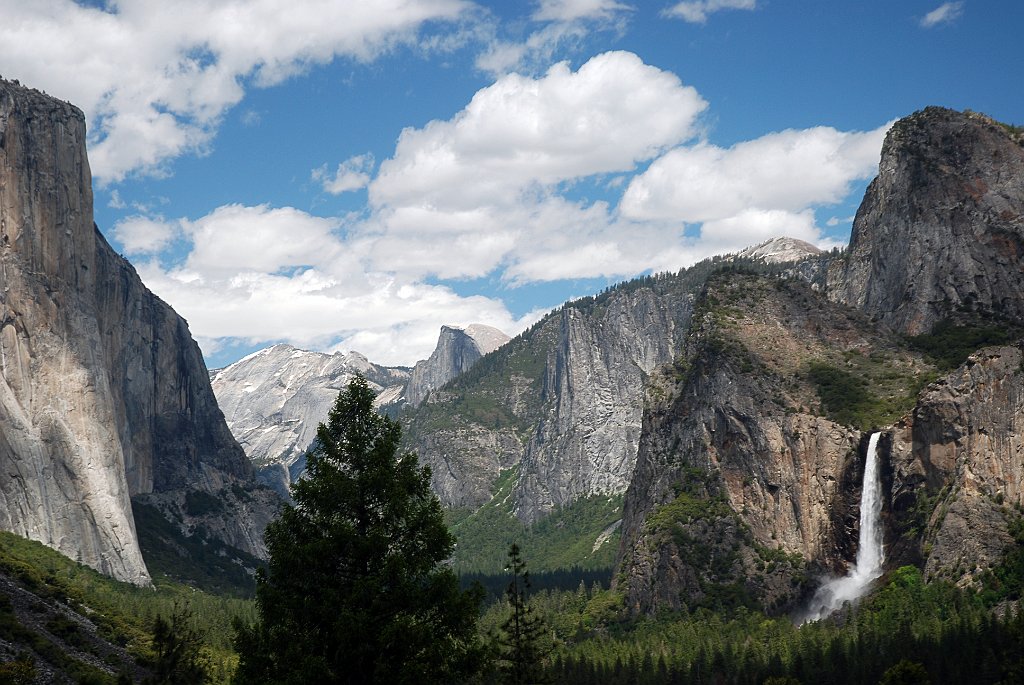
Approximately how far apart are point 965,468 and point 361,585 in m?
171

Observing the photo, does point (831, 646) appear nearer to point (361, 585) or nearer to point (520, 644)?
point (520, 644)

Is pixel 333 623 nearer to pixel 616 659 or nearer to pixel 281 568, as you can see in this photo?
pixel 281 568

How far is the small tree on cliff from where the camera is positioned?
31953mm

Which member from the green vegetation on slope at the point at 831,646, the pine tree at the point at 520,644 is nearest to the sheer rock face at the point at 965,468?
the green vegetation on slope at the point at 831,646

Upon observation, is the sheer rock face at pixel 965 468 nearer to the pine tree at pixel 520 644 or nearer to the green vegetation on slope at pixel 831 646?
the green vegetation on slope at pixel 831 646

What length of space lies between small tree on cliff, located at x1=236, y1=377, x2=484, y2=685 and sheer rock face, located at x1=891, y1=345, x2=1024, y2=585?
15757 centimetres

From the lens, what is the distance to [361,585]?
32406 mm

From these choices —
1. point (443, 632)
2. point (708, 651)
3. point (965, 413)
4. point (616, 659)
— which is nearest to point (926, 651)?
point (708, 651)

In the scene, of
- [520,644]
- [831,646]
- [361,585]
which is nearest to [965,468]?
[831,646]

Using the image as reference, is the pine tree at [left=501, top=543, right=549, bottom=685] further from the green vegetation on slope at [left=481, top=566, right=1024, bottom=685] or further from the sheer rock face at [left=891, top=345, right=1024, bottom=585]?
the sheer rock face at [left=891, top=345, right=1024, bottom=585]

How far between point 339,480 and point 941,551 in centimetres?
16533

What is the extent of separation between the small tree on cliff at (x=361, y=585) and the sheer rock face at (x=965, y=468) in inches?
6203

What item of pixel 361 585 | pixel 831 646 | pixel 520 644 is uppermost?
pixel 361 585

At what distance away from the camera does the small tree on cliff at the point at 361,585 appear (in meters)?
32.0
